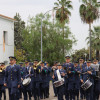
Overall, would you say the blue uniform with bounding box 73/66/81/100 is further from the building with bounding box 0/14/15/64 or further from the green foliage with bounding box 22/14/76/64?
the green foliage with bounding box 22/14/76/64

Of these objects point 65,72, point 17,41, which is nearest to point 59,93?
point 65,72

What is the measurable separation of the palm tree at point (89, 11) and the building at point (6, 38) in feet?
34.1

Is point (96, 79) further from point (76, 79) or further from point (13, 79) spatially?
point (13, 79)

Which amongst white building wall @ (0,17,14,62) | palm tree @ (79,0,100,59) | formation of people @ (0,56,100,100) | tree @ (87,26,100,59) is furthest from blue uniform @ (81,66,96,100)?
tree @ (87,26,100,59)

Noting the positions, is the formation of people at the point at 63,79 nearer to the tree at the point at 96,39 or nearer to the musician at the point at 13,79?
the musician at the point at 13,79

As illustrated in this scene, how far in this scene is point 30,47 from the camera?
43938mm

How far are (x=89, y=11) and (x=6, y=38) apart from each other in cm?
1216

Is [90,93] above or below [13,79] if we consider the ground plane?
below

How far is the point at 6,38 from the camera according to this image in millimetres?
36875

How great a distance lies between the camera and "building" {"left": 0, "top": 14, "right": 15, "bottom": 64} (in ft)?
115

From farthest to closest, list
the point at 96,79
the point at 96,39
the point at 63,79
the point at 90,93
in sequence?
the point at 96,39, the point at 96,79, the point at 90,93, the point at 63,79

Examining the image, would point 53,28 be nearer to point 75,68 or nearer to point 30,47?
point 30,47

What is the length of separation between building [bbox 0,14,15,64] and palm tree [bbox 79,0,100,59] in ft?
34.1

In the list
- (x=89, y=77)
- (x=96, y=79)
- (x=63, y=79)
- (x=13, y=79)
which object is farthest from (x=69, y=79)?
(x=13, y=79)
